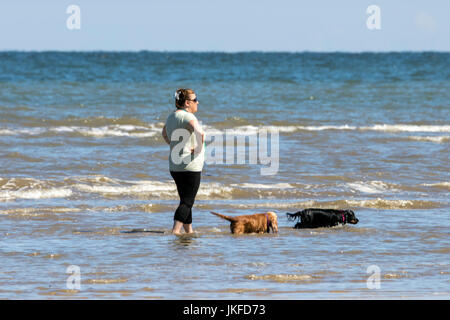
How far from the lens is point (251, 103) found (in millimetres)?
29000

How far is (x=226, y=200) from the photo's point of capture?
469 inches

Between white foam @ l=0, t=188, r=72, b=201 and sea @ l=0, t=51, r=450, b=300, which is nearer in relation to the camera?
sea @ l=0, t=51, r=450, b=300

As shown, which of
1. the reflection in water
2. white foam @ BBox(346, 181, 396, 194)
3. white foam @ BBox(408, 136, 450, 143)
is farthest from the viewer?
white foam @ BBox(408, 136, 450, 143)

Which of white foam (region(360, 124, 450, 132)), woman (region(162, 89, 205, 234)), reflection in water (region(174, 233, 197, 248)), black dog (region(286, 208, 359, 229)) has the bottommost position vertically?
reflection in water (region(174, 233, 197, 248))

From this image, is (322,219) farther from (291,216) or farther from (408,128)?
(408,128)

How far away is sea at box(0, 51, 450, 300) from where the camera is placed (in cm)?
679

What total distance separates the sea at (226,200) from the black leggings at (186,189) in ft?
0.89

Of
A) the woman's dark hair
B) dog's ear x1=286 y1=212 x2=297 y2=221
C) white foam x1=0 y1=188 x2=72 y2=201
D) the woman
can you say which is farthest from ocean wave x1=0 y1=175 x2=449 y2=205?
the woman's dark hair

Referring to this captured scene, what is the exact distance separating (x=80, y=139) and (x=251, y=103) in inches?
455

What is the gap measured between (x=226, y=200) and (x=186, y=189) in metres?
2.93

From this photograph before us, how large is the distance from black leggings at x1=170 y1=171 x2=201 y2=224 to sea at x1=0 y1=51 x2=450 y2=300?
271 millimetres

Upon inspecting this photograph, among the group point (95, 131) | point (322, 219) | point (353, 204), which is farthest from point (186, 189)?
point (95, 131)

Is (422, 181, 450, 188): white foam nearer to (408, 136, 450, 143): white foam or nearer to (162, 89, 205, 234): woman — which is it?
(162, 89, 205, 234): woman

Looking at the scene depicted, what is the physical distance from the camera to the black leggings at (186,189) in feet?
29.3
